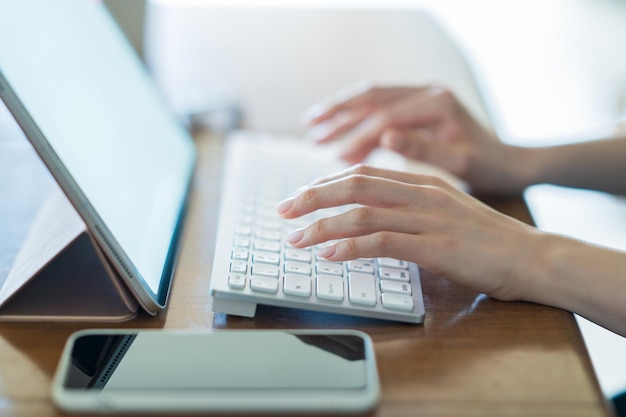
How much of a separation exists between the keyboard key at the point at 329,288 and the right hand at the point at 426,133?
1.02 ft

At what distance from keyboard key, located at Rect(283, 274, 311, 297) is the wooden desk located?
0.03 m

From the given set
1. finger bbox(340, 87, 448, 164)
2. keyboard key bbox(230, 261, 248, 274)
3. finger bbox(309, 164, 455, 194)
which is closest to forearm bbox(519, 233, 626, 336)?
finger bbox(309, 164, 455, 194)

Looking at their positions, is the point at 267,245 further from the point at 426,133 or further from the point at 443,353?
the point at 426,133

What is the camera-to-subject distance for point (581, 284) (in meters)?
0.60

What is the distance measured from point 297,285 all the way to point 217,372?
0.11 m

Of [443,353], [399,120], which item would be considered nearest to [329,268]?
[443,353]

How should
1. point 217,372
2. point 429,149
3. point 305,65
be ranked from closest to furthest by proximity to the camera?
point 217,372
point 429,149
point 305,65

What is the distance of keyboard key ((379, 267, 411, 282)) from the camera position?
2.00 ft

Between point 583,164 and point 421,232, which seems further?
point 583,164

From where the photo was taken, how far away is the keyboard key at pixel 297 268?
1.96 feet

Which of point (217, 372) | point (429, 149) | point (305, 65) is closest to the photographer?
point (217, 372)

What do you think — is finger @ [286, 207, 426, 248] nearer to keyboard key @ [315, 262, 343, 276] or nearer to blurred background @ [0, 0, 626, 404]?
keyboard key @ [315, 262, 343, 276]

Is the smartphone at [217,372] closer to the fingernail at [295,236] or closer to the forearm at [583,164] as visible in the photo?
the fingernail at [295,236]

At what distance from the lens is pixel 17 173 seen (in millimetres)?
803
